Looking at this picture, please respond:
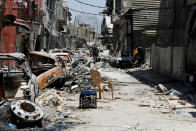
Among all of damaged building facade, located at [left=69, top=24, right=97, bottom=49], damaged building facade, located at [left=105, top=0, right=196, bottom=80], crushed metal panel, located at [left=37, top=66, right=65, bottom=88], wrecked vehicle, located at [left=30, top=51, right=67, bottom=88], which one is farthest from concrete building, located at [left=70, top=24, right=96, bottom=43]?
crushed metal panel, located at [left=37, top=66, right=65, bottom=88]

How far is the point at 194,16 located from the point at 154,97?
4.21 meters

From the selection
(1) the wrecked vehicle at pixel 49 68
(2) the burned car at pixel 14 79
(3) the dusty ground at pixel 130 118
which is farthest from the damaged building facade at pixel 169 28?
(2) the burned car at pixel 14 79

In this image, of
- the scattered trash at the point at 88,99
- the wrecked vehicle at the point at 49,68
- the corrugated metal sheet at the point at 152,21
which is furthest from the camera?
the corrugated metal sheet at the point at 152,21

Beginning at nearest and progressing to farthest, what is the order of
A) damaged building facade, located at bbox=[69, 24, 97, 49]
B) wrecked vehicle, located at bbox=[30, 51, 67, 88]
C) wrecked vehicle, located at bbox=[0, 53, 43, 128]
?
wrecked vehicle, located at bbox=[0, 53, 43, 128] → wrecked vehicle, located at bbox=[30, 51, 67, 88] → damaged building facade, located at bbox=[69, 24, 97, 49]

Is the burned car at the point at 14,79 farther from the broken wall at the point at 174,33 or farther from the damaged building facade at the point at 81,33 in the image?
the damaged building facade at the point at 81,33

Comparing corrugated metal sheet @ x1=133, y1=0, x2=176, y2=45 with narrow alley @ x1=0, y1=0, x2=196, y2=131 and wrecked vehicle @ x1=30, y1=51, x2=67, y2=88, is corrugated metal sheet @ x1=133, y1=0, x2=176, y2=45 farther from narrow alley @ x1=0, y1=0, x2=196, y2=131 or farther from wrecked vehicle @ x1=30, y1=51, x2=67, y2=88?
wrecked vehicle @ x1=30, y1=51, x2=67, y2=88

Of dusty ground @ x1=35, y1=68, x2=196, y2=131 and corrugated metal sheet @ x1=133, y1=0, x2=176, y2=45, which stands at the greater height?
corrugated metal sheet @ x1=133, y1=0, x2=176, y2=45

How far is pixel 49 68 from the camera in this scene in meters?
14.9

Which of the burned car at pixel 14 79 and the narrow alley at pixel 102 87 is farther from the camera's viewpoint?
the burned car at pixel 14 79

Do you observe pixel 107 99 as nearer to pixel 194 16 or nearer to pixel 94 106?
pixel 94 106

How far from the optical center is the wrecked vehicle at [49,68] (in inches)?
551

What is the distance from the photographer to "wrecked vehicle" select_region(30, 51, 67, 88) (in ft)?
45.9

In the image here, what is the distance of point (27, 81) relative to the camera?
1010cm

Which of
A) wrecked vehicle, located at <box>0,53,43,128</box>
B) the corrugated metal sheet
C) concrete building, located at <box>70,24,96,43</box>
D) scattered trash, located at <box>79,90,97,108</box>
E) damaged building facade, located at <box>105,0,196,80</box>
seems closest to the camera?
wrecked vehicle, located at <box>0,53,43,128</box>
